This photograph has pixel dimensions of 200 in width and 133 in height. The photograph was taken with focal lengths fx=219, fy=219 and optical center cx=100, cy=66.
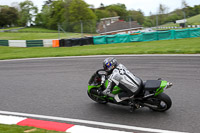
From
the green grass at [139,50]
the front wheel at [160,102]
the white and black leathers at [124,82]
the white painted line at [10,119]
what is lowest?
the white painted line at [10,119]

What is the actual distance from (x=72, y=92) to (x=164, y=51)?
8.95 m

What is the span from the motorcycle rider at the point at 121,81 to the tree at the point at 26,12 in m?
95.2

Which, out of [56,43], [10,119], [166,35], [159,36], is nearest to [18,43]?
[56,43]

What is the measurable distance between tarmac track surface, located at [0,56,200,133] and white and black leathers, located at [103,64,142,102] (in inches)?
21.3

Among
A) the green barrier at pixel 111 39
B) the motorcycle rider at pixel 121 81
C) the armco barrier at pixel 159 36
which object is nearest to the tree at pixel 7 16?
the green barrier at pixel 111 39

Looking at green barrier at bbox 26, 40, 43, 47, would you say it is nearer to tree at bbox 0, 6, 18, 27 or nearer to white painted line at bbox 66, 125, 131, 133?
white painted line at bbox 66, 125, 131, 133

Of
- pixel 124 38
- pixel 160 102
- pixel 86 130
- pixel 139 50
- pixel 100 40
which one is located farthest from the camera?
pixel 100 40

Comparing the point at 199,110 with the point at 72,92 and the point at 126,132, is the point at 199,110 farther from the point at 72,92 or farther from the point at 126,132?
the point at 72,92

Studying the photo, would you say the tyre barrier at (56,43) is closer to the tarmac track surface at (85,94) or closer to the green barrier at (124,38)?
the green barrier at (124,38)

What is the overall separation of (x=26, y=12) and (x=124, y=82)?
102 metres

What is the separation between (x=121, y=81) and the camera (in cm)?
555

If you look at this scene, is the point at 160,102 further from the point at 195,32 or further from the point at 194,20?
the point at 194,20

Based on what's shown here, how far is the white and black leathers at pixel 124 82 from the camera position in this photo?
5.50 meters

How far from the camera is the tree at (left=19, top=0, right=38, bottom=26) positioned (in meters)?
94.9
